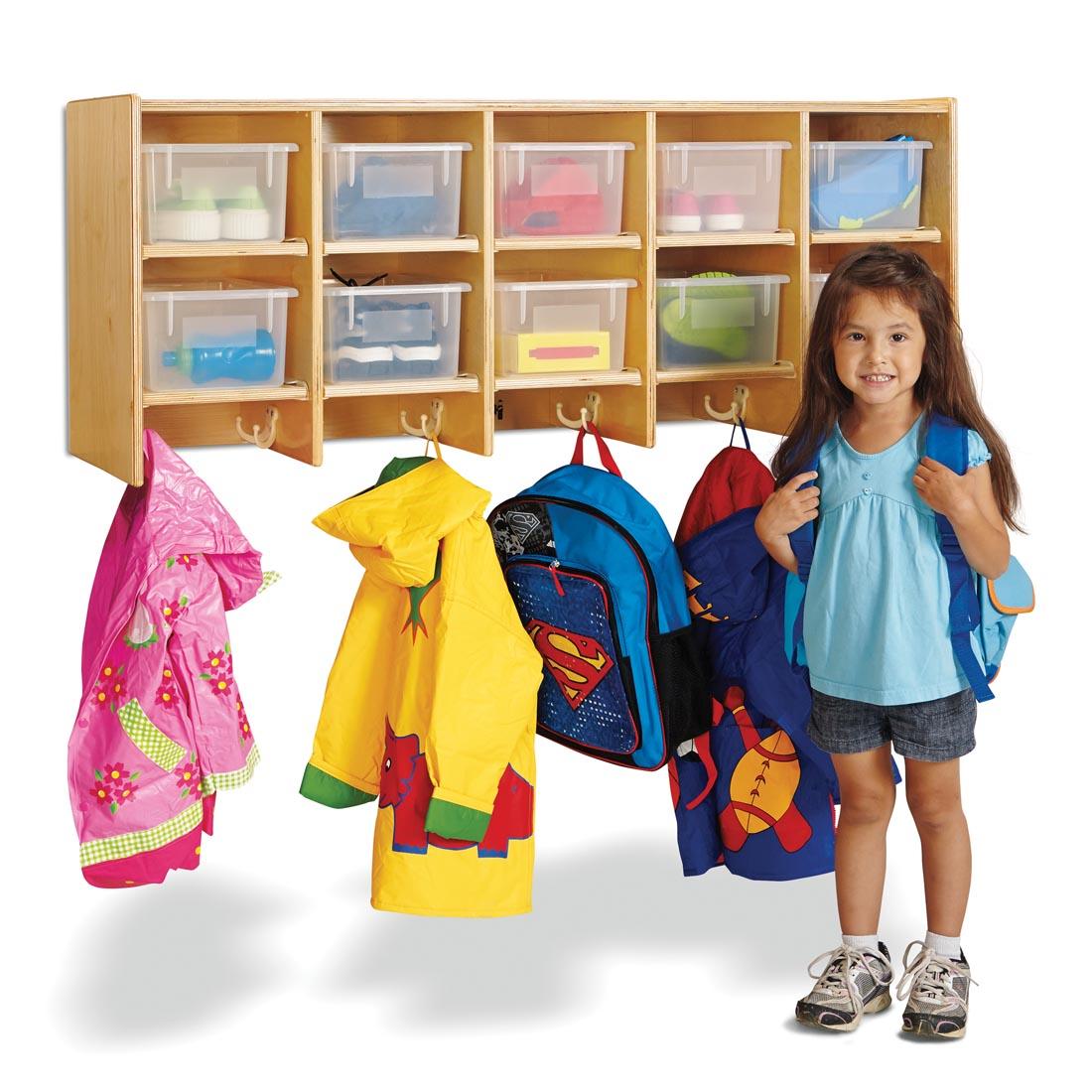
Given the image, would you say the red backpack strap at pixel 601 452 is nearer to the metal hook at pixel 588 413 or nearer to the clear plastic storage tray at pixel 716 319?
the metal hook at pixel 588 413

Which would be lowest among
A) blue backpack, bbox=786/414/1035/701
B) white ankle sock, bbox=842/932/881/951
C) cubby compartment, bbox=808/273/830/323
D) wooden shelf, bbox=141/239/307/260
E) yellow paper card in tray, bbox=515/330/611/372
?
white ankle sock, bbox=842/932/881/951

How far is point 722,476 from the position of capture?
4.71 m

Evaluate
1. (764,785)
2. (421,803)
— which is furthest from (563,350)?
(764,785)

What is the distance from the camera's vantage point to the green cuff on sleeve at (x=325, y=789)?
4645 millimetres

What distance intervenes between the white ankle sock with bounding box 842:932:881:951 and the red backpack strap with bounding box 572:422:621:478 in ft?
3.54

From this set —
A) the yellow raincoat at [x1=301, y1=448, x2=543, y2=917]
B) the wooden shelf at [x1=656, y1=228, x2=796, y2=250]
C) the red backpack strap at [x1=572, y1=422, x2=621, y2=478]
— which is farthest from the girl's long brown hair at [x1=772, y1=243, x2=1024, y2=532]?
the yellow raincoat at [x1=301, y1=448, x2=543, y2=917]

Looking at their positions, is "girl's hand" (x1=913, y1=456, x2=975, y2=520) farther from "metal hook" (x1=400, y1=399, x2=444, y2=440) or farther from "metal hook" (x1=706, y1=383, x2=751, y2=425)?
"metal hook" (x1=400, y1=399, x2=444, y2=440)

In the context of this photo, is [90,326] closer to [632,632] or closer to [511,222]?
[511,222]

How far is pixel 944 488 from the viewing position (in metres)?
4.10

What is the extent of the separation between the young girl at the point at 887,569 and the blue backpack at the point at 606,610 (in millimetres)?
314

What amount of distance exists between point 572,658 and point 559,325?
709 mm

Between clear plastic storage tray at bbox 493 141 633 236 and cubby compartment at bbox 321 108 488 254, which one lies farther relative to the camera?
clear plastic storage tray at bbox 493 141 633 236

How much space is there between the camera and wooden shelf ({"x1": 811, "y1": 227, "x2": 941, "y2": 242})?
4.59m

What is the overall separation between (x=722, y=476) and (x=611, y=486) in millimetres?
293
